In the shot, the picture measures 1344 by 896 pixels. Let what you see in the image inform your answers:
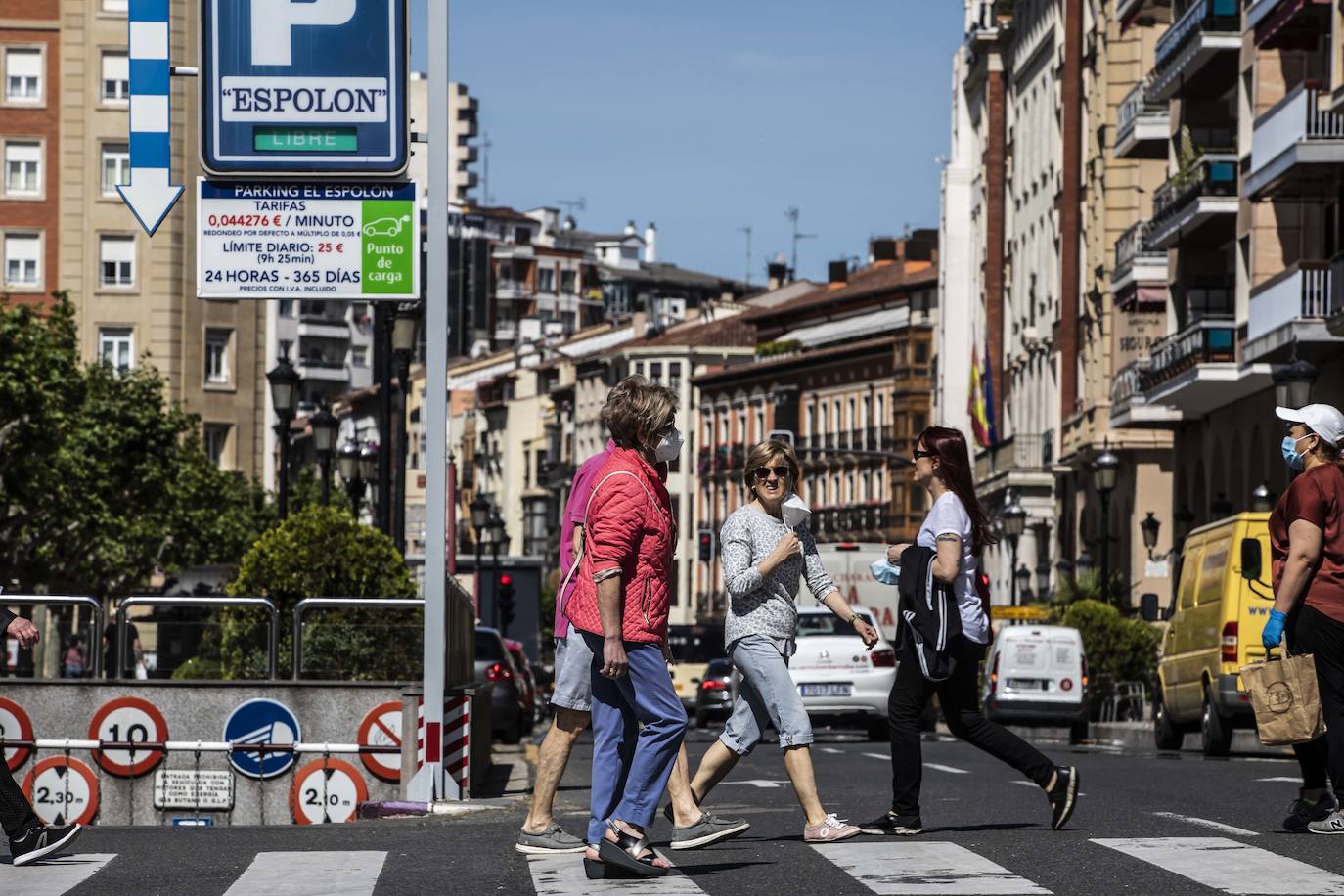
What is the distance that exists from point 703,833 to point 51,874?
2846 millimetres

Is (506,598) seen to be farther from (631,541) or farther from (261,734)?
(631,541)

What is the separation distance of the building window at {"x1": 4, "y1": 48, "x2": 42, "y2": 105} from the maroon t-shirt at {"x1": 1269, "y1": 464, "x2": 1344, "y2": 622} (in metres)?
73.9

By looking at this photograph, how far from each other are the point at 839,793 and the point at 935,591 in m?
5.65

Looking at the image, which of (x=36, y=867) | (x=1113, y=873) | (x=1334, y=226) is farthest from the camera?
(x=1334, y=226)

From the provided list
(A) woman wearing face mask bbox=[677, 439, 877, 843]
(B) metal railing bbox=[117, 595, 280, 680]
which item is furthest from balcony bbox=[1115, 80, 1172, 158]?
(A) woman wearing face mask bbox=[677, 439, 877, 843]

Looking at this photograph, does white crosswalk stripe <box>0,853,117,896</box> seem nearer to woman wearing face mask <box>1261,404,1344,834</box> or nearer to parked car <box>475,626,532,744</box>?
woman wearing face mask <box>1261,404,1344,834</box>

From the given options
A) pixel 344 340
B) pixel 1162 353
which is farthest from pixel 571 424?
pixel 1162 353

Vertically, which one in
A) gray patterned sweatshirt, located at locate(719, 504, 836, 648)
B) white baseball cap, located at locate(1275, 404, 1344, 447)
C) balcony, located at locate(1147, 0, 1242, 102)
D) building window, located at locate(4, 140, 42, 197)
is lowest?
gray patterned sweatshirt, located at locate(719, 504, 836, 648)

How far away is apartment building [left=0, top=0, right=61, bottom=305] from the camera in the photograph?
82.6 metres

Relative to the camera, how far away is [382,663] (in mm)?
21688

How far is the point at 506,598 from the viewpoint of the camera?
58.9 metres

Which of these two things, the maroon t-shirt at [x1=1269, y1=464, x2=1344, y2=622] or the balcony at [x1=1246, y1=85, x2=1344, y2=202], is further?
the balcony at [x1=1246, y1=85, x2=1344, y2=202]

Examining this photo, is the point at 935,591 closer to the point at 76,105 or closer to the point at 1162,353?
the point at 1162,353

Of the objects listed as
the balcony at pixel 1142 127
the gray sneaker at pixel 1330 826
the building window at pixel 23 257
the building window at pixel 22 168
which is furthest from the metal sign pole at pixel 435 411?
the building window at pixel 22 168
